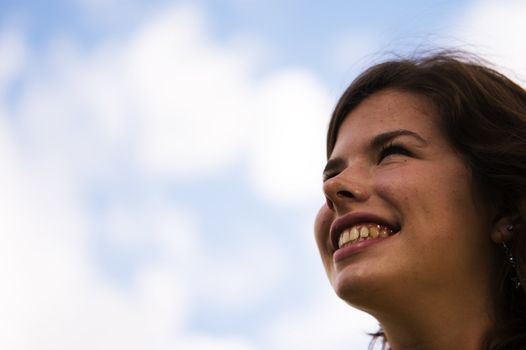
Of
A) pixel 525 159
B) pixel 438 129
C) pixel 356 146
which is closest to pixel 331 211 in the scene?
pixel 356 146

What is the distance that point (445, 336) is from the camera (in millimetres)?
4277

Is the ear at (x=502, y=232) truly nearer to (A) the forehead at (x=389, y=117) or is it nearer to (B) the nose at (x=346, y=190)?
(A) the forehead at (x=389, y=117)

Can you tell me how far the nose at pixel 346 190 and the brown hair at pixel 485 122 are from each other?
59 cm

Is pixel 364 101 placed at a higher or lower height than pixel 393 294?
higher

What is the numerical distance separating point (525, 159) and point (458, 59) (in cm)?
90

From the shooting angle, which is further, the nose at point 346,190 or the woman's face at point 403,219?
the nose at point 346,190

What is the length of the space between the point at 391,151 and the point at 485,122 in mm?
590

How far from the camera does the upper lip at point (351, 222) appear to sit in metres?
4.27

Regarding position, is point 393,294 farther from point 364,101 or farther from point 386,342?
point 364,101

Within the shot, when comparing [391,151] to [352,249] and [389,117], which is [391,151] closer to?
[389,117]

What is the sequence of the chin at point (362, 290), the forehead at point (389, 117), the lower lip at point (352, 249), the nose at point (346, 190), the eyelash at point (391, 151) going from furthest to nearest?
the forehead at point (389, 117) → the eyelash at point (391, 151) → the nose at point (346, 190) → the lower lip at point (352, 249) → the chin at point (362, 290)

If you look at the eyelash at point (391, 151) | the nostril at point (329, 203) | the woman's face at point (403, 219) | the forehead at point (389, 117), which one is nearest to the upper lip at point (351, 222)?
the woman's face at point (403, 219)

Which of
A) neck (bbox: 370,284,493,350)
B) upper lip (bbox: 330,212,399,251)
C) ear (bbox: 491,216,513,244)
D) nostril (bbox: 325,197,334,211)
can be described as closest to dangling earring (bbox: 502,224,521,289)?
ear (bbox: 491,216,513,244)

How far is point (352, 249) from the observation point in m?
4.26
